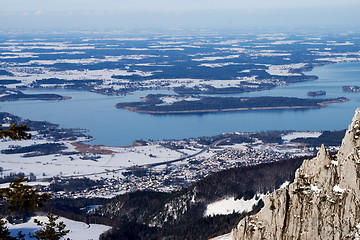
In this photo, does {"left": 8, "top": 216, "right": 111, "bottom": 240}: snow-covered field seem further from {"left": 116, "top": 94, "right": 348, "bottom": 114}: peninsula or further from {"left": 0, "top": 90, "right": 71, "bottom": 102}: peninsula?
{"left": 0, "top": 90, "right": 71, "bottom": 102}: peninsula

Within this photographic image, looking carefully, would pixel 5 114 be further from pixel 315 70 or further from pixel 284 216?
pixel 315 70

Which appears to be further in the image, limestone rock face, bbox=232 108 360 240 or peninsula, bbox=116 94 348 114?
peninsula, bbox=116 94 348 114

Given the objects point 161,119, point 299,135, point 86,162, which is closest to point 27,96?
point 161,119

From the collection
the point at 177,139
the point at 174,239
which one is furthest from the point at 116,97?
the point at 174,239

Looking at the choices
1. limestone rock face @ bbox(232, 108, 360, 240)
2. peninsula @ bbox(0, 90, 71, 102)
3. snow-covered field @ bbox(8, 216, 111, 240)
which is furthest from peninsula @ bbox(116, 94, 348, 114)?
limestone rock face @ bbox(232, 108, 360, 240)

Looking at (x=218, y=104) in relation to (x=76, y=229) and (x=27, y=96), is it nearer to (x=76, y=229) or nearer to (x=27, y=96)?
(x=27, y=96)

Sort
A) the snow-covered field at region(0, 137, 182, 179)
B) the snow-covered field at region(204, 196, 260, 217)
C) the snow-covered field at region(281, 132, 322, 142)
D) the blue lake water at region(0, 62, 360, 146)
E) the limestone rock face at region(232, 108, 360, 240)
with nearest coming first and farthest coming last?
the limestone rock face at region(232, 108, 360, 240) → the snow-covered field at region(204, 196, 260, 217) → the snow-covered field at region(0, 137, 182, 179) → the snow-covered field at region(281, 132, 322, 142) → the blue lake water at region(0, 62, 360, 146)
